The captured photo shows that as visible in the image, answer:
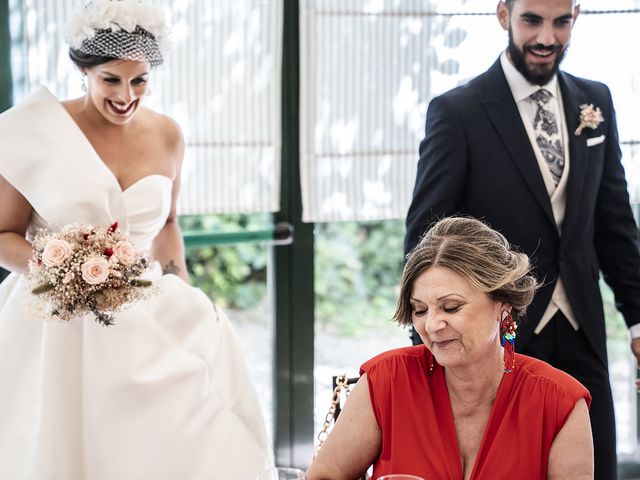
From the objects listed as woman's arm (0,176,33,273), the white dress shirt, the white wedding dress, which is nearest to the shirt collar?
the white dress shirt

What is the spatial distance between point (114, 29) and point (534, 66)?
124cm

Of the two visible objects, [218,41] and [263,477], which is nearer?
[263,477]

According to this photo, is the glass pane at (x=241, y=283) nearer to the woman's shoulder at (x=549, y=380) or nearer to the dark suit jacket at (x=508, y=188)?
the dark suit jacket at (x=508, y=188)

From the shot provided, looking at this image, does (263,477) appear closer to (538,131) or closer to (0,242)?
(0,242)

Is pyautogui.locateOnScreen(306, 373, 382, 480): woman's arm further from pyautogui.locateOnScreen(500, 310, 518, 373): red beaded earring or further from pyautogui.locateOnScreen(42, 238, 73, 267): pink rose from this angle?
pyautogui.locateOnScreen(42, 238, 73, 267): pink rose

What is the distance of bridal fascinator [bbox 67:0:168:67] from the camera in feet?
9.05

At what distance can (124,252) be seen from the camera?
248cm

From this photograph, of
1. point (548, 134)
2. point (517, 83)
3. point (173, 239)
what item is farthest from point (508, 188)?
point (173, 239)

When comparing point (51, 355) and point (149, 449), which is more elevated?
point (51, 355)

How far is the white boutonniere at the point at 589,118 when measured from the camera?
2.99 meters

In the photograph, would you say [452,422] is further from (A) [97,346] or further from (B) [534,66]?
(B) [534,66]

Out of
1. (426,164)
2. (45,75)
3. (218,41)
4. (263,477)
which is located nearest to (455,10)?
(218,41)

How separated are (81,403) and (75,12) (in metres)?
1.13

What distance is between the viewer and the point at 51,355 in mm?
2746
